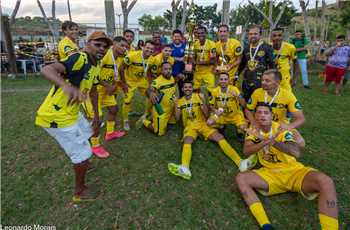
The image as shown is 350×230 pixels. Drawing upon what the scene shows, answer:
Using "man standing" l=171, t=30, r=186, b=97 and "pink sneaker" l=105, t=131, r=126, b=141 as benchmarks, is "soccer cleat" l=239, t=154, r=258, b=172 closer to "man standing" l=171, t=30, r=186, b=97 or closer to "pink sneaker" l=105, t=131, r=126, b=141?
"pink sneaker" l=105, t=131, r=126, b=141

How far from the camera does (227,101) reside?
4914 mm

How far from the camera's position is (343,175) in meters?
4.24

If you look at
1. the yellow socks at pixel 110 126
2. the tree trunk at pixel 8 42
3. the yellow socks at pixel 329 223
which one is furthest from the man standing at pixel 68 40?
the tree trunk at pixel 8 42

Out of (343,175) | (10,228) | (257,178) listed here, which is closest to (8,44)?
(10,228)

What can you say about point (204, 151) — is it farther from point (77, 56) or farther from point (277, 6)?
point (277, 6)

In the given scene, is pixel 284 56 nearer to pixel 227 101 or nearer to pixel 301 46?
pixel 227 101

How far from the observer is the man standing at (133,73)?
5.50 metres

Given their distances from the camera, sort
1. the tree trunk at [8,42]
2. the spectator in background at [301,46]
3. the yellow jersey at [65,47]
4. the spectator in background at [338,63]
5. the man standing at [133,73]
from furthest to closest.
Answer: the tree trunk at [8,42] < the spectator in background at [301,46] < the spectator in background at [338,63] < the man standing at [133,73] < the yellow jersey at [65,47]

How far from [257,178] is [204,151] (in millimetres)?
1350

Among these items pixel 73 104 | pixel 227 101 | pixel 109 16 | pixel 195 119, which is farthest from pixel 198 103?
pixel 109 16

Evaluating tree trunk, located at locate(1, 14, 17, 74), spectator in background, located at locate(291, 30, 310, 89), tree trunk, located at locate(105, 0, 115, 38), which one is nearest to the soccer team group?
tree trunk, located at locate(105, 0, 115, 38)

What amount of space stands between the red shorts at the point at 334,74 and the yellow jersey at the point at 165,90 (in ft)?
23.8

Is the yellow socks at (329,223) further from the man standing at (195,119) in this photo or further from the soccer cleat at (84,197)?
the soccer cleat at (84,197)

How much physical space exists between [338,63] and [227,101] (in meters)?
6.91
